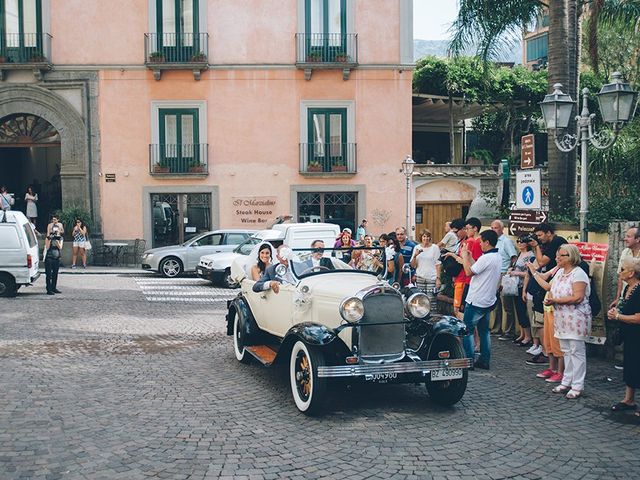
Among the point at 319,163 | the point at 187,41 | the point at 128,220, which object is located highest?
the point at 187,41

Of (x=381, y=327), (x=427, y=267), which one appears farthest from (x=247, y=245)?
(x=381, y=327)

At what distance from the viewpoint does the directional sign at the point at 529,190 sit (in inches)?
453

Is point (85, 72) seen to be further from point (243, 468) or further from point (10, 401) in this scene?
point (243, 468)

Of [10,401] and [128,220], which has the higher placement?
[128,220]

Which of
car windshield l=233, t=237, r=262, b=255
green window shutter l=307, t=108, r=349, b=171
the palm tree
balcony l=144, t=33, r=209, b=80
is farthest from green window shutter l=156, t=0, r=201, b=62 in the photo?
the palm tree

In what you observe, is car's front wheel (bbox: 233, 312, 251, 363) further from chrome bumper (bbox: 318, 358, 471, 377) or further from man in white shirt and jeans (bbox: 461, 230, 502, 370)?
man in white shirt and jeans (bbox: 461, 230, 502, 370)

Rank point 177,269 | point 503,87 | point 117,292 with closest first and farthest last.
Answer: point 117,292 → point 177,269 → point 503,87

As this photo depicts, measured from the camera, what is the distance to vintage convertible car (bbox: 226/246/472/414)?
7445mm

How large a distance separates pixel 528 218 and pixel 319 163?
14883mm

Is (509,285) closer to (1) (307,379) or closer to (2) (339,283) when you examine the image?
(2) (339,283)

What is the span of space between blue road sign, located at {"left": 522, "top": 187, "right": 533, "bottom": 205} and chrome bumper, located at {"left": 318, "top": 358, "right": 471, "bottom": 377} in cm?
486

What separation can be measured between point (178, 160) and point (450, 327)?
19.3 metres

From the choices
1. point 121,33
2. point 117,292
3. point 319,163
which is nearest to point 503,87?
point 319,163

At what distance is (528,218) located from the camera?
11.7m
